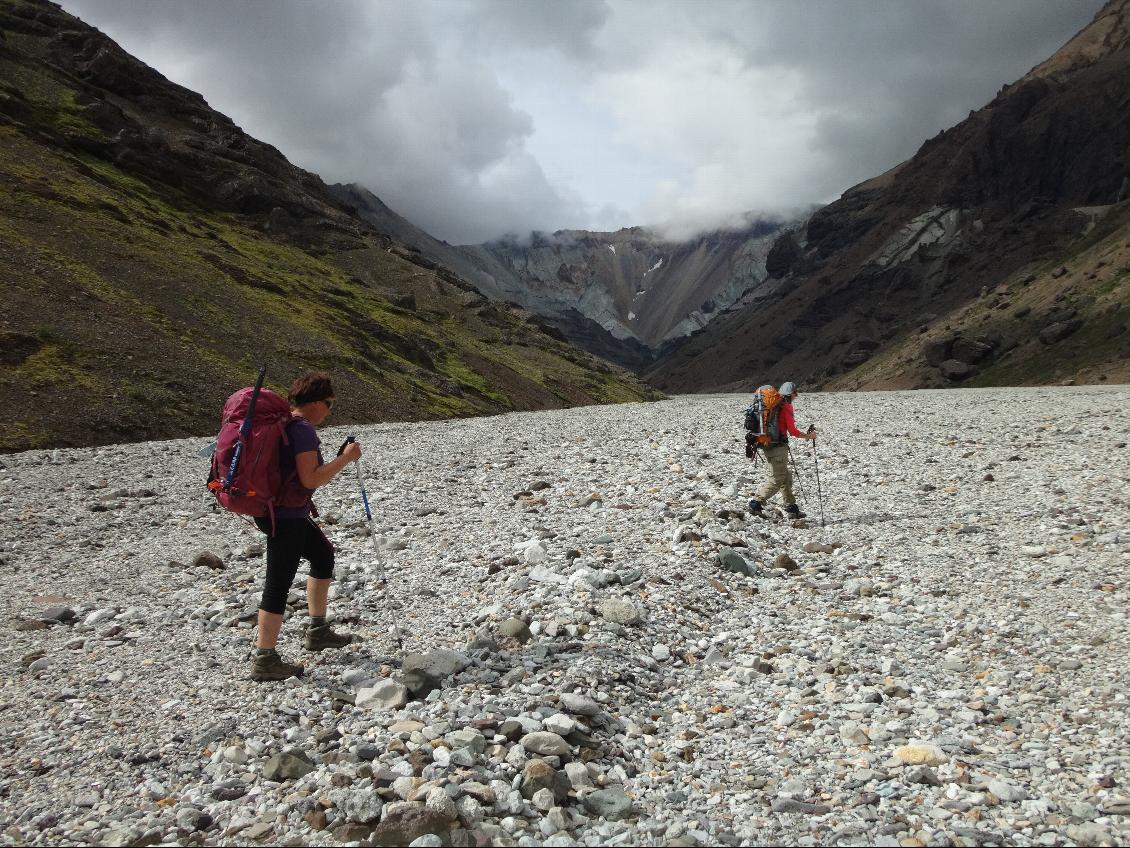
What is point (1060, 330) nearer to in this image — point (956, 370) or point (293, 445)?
point (956, 370)

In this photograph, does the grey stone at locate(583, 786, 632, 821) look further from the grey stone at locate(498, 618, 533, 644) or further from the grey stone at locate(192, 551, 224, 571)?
the grey stone at locate(192, 551, 224, 571)

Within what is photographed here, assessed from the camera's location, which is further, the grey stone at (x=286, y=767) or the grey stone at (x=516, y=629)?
the grey stone at (x=516, y=629)

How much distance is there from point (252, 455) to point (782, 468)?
11397 mm

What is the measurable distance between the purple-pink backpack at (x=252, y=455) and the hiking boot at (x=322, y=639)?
6.33 ft

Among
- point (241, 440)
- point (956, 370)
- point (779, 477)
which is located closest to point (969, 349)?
point (956, 370)

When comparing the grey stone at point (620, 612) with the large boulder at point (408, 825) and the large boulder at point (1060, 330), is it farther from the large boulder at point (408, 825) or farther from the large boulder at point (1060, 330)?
the large boulder at point (1060, 330)

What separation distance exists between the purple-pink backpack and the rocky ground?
7.50 feet

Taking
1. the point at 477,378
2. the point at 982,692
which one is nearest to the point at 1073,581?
the point at 982,692

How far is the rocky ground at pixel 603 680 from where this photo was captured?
523cm

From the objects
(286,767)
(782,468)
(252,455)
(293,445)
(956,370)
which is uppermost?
(956,370)

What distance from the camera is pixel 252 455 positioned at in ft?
23.9

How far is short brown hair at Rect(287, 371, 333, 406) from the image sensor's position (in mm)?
7992

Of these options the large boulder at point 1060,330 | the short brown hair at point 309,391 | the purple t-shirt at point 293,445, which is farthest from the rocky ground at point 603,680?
the large boulder at point 1060,330

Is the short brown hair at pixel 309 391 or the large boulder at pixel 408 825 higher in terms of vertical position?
the short brown hair at pixel 309 391
